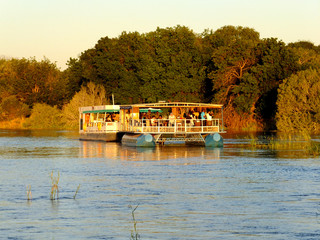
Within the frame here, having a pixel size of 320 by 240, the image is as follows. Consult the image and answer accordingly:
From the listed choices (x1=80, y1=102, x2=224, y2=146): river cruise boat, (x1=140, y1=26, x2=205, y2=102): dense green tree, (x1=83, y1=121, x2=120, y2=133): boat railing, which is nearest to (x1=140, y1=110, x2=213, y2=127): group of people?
(x1=80, y1=102, x2=224, y2=146): river cruise boat

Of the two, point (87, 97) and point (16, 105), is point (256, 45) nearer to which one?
point (87, 97)

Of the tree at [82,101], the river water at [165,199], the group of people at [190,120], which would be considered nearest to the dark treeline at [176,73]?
the tree at [82,101]

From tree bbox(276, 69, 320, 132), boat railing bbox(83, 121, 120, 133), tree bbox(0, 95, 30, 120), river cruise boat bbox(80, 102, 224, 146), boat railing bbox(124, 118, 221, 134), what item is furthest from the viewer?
tree bbox(0, 95, 30, 120)

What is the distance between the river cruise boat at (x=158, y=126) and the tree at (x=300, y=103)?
57.5 feet

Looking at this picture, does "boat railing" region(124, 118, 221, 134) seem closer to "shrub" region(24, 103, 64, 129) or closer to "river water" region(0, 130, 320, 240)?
"river water" region(0, 130, 320, 240)

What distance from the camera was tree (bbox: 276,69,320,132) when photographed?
7481 cm

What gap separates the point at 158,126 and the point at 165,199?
2862 centimetres

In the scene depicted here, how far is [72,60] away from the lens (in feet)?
409

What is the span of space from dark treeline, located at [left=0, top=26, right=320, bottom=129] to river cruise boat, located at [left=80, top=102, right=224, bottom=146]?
2274 cm

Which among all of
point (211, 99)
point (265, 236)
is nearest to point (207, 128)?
point (265, 236)

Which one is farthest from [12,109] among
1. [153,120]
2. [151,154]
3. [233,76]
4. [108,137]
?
[151,154]

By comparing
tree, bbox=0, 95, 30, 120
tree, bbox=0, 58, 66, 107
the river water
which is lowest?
the river water

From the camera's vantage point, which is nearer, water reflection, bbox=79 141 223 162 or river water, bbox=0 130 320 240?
river water, bbox=0 130 320 240

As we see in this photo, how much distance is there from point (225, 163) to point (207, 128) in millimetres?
14768
